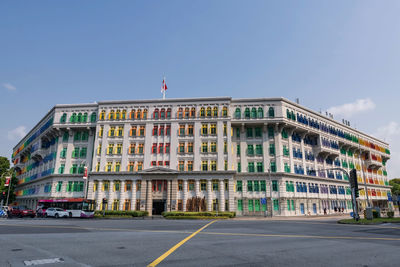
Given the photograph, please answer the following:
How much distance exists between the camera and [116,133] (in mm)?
50406

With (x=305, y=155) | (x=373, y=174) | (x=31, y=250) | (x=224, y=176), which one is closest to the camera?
(x=31, y=250)

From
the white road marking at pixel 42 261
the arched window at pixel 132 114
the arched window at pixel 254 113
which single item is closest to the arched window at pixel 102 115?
the arched window at pixel 132 114

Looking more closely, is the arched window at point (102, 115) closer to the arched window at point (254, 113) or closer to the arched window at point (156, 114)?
the arched window at point (156, 114)

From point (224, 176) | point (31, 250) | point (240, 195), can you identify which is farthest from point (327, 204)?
point (31, 250)

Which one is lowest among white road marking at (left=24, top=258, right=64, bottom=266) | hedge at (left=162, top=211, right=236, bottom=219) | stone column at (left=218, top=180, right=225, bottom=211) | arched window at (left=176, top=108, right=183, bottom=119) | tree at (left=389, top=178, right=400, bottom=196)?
hedge at (left=162, top=211, right=236, bottom=219)

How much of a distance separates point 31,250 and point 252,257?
300 inches

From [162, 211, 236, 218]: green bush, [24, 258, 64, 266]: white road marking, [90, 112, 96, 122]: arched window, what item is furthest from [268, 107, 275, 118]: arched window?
[24, 258, 64, 266]: white road marking

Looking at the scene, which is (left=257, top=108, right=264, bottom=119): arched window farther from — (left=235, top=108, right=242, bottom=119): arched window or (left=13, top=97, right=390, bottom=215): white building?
(left=235, top=108, right=242, bottom=119): arched window

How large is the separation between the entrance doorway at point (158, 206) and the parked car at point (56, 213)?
14217mm

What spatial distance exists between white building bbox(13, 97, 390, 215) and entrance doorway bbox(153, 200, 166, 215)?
0.56 feet

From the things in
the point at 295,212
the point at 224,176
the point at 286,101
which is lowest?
the point at 295,212

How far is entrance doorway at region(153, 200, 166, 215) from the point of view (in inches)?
1828

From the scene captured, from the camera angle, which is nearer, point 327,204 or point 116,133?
point 116,133

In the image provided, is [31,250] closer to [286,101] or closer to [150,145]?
[150,145]
